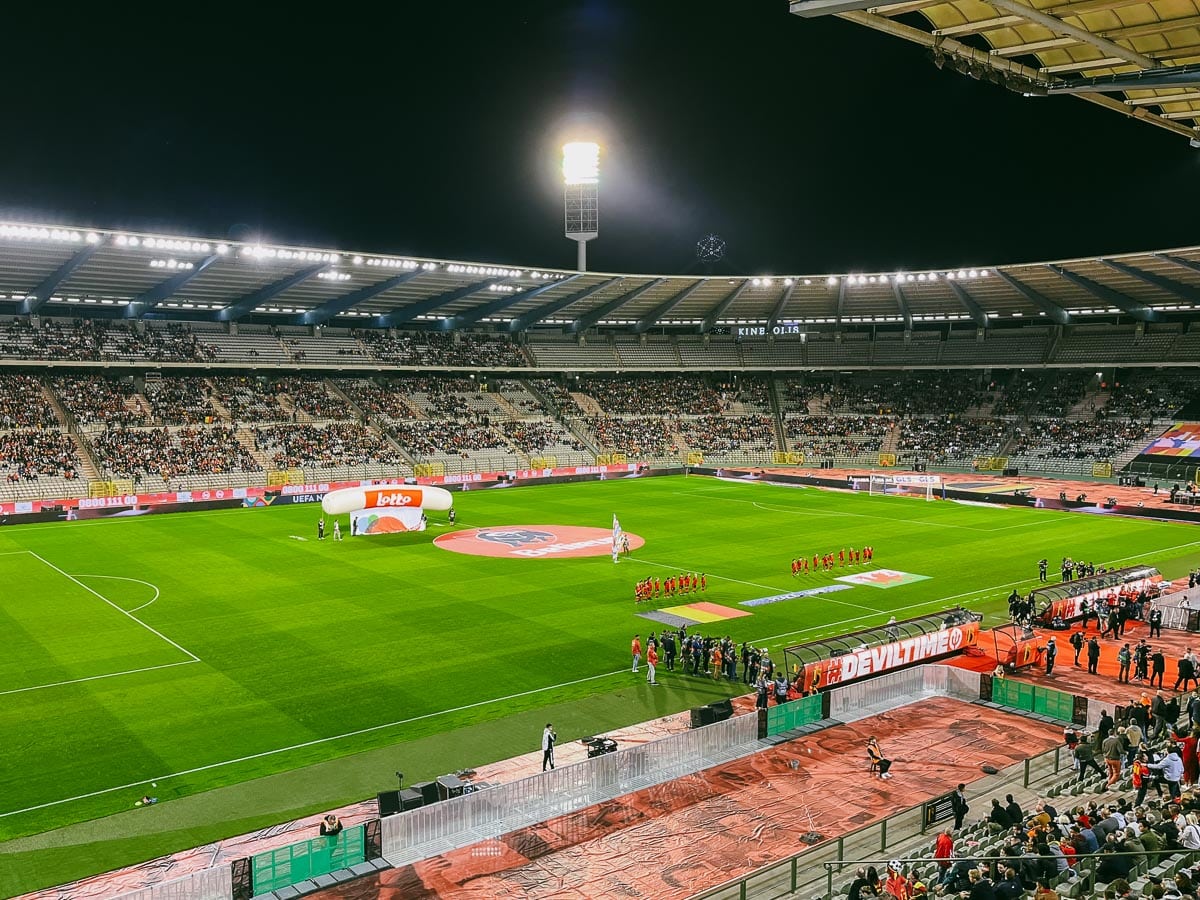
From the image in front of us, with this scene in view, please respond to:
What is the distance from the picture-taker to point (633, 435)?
85.5 m

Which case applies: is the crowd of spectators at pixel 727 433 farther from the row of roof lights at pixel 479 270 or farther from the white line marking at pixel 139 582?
the white line marking at pixel 139 582

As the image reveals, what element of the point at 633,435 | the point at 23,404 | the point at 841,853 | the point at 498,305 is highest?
the point at 498,305

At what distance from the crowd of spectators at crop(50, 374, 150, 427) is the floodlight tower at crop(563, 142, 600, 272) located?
36.8 metres

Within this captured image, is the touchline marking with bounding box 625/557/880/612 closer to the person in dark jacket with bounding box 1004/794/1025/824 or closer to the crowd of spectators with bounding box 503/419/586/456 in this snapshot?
the person in dark jacket with bounding box 1004/794/1025/824

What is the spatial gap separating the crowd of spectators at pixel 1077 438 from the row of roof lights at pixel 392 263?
5169 cm

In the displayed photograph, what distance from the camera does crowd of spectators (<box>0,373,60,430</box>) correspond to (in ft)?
196

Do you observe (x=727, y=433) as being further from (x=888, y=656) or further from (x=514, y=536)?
(x=888, y=656)

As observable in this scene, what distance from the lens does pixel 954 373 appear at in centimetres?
9419

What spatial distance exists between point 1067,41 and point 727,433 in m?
77.0

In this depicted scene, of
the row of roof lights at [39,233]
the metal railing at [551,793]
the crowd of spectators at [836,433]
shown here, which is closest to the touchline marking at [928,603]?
the metal railing at [551,793]

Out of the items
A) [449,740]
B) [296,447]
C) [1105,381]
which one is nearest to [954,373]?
[1105,381]

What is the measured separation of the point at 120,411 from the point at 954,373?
73.9 meters

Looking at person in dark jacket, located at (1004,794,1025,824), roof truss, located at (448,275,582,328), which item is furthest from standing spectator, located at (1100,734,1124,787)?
roof truss, located at (448,275,582,328)

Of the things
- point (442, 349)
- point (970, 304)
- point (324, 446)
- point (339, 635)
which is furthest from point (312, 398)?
point (970, 304)
